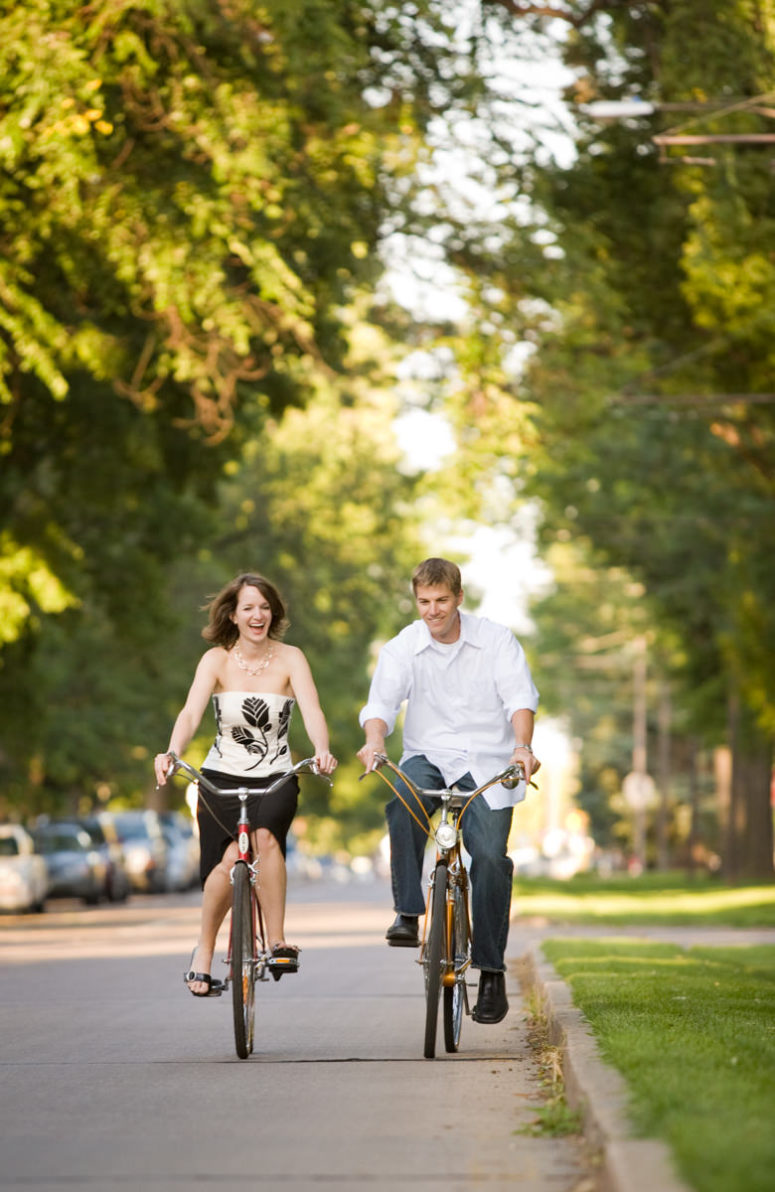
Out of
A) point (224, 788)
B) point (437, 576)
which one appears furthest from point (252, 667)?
point (437, 576)

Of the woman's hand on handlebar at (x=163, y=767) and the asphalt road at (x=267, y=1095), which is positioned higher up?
the woman's hand on handlebar at (x=163, y=767)

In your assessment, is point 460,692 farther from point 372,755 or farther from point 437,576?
point 372,755

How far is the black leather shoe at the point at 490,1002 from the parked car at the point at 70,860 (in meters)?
27.5

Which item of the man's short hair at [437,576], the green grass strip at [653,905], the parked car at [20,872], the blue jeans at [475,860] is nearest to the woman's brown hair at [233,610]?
the man's short hair at [437,576]

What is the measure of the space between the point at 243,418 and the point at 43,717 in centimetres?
904

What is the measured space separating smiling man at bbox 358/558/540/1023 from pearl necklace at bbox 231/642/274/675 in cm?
64

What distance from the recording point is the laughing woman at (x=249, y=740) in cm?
998

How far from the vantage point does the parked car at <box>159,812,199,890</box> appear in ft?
156

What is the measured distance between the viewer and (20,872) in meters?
33.9

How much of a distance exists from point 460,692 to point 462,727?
158mm

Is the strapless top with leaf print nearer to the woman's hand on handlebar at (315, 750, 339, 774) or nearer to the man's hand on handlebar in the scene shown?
the woman's hand on handlebar at (315, 750, 339, 774)

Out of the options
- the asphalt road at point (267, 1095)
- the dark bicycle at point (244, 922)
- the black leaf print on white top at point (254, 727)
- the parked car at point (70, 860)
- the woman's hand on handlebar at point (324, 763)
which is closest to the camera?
the asphalt road at point (267, 1095)


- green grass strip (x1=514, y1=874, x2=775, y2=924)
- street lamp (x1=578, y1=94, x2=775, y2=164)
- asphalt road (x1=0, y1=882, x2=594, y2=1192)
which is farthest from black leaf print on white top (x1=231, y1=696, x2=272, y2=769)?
green grass strip (x1=514, y1=874, x2=775, y2=924)

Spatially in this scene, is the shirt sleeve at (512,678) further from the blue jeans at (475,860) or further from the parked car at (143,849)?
the parked car at (143,849)
